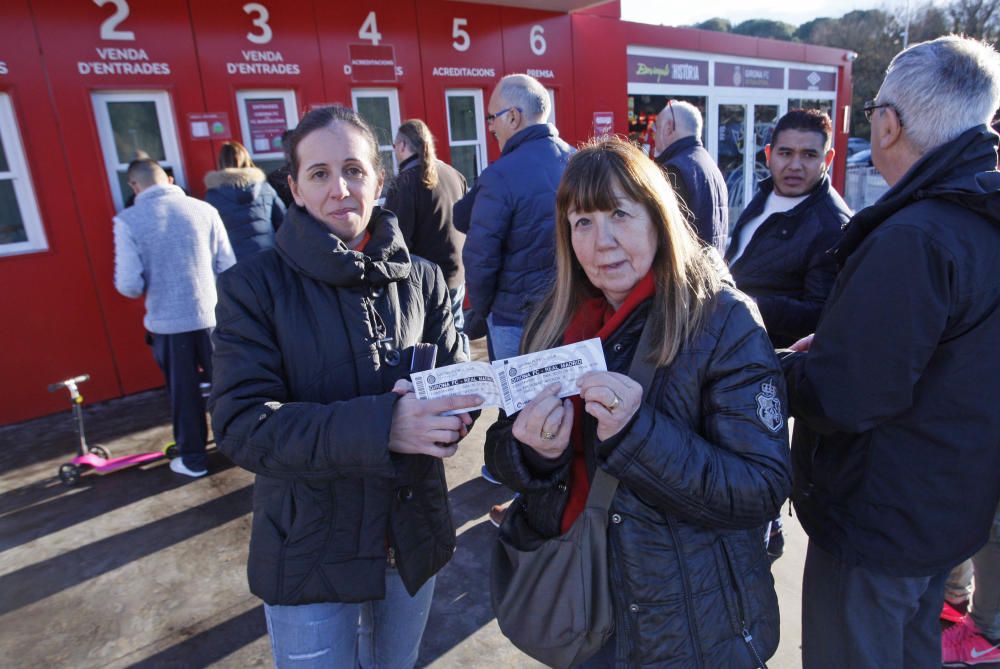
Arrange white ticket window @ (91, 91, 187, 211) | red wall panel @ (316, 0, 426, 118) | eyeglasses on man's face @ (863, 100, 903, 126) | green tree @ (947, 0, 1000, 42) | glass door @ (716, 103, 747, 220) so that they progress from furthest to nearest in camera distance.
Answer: green tree @ (947, 0, 1000, 42)
glass door @ (716, 103, 747, 220)
red wall panel @ (316, 0, 426, 118)
white ticket window @ (91, 91, 187, 211)
eyeglasses on man's face @ (863, 100, 903, 126)

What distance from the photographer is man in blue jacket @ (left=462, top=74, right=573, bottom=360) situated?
10.8 ft

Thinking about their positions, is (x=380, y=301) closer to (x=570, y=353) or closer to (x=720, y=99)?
(x=570, y=353)

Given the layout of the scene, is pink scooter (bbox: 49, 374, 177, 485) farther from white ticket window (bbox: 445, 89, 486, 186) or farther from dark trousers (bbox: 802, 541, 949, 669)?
white ticket window (bbox: 445, 89, 486, 186)

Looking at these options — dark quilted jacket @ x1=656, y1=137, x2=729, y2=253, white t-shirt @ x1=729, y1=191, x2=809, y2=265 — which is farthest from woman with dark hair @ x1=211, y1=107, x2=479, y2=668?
dark quilted jacket @ x1=656, y1=137, x2=729, y2=253

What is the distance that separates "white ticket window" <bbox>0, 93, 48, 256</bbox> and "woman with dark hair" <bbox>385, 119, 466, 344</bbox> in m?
3.29

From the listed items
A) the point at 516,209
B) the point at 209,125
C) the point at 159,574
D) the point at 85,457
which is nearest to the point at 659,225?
the point at 516,209

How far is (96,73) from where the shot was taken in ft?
17.1

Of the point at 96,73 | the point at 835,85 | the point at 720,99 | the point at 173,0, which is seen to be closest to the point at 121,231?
the point at 96,73

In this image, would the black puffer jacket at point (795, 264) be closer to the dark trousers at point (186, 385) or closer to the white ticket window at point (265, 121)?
the dark trousers at point (186, 385)

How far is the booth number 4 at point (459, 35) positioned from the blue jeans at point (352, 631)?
21.0 feet

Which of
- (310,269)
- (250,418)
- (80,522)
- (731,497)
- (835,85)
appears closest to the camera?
(731,497)

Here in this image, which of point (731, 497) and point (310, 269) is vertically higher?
point (310, 269)

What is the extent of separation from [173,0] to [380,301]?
5.45 metres

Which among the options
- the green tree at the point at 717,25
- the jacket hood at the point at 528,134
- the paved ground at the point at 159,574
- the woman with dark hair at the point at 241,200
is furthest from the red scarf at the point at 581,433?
the green tree at the point at 717,25
